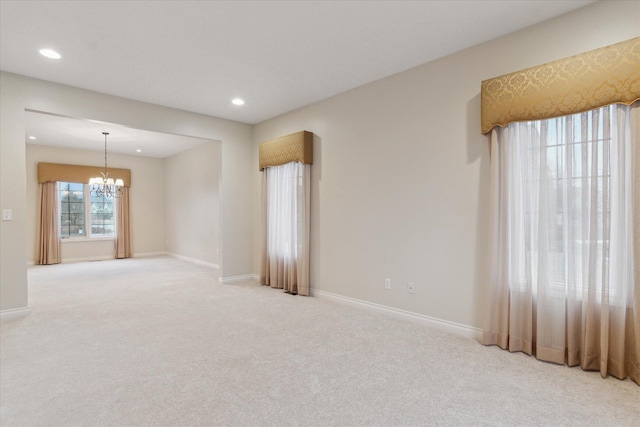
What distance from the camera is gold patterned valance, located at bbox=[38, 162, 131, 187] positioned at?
7.34 m

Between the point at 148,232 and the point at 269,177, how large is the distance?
5452 mm

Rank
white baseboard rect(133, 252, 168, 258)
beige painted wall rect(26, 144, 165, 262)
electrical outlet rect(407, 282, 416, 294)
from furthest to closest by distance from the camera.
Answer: white baseboard rect(133, 252, 168, 258), beige painted wall rect(26, 144, 165, 262), electrical outlet rect(407, 282, 416, 294)

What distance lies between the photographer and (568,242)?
2.51 meters

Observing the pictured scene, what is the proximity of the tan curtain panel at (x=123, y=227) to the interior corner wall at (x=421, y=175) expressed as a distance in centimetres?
625

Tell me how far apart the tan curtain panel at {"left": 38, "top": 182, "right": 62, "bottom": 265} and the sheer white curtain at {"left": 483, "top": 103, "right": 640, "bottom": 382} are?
29.3ft

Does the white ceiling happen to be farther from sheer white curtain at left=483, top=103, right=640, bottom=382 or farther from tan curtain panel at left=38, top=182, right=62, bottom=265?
tan curtain panel at left=38, top=182, right=62, bottom=265

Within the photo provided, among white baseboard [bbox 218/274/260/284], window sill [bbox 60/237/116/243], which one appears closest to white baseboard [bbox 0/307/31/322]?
white baseboard [bbox 218/274/260/284]

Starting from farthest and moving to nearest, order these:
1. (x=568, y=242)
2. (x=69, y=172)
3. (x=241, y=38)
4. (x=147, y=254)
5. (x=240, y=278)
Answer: (x=147, y=254)
(x=69, y=172)
(x=240, y=278)
(x=241, y=38)
(x=568, y=242)

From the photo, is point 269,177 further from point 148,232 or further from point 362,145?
point 148,232

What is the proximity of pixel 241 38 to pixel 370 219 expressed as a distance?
236cm

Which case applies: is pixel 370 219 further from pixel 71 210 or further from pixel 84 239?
pixel 71 210

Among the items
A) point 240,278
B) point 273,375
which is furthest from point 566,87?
point 240,278

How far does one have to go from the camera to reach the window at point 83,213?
7.86m

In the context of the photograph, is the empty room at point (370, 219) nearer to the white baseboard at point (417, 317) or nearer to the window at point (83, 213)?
the white baseboard at point (417, 317)
